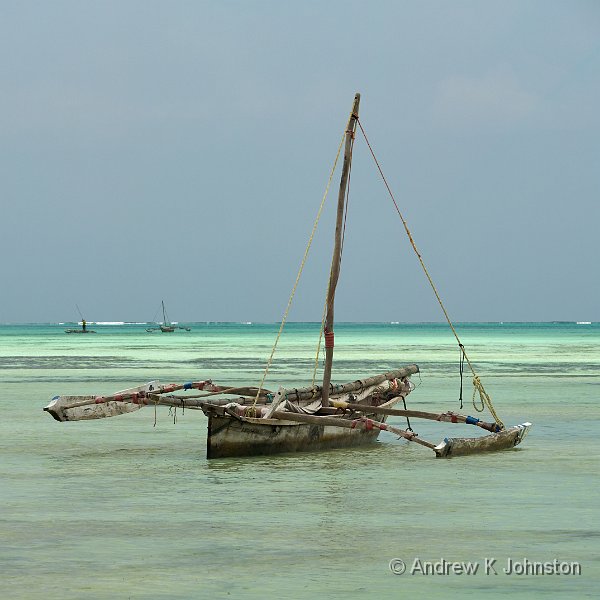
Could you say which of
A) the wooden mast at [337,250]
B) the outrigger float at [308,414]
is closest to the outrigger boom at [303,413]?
the outrigger float at [308,414]

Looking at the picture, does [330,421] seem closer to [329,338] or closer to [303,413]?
[303,413]

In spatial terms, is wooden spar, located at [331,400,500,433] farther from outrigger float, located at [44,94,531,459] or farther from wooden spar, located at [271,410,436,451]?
wooden spar, located at [271,410,436,451]

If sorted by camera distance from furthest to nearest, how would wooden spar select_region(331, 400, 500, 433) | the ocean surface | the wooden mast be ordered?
the wooden mast
wooden spar select_region(331, 400, 500, 433)
the ocean surface

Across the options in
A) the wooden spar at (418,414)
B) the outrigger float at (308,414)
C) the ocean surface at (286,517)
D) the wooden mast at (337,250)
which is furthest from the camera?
the wooden mast at (337,250)

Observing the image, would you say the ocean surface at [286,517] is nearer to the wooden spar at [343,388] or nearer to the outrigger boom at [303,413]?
the outrigger boom at [303,413]

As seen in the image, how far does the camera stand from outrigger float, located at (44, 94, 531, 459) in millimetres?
18891

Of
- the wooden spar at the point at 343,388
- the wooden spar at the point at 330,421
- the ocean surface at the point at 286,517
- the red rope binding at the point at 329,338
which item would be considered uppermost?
the red rope binding at the point at 329,338

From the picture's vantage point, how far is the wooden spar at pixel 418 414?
67.7ft

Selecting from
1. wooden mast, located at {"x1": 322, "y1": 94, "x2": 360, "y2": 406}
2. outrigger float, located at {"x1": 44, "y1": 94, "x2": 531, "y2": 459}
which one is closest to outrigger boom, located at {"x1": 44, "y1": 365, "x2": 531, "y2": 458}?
outrigger float, located at {"x1": 44, "y1": 94, "x2": 531, "y2": 459}

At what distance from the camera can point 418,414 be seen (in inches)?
818

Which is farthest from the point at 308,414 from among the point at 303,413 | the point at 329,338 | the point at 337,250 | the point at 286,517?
the point at 286,517

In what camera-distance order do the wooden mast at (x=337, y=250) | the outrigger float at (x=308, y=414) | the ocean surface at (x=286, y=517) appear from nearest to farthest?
the ocean surface at (x=286, y=517) → the outrigger float at (x=308, y=414) → the wooden mast at (x=337, y=250)

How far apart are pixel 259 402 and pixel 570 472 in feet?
20.6

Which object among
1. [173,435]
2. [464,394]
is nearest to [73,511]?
[173,435]
